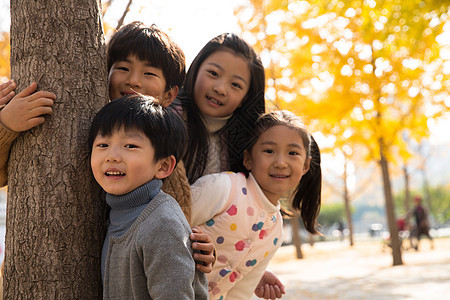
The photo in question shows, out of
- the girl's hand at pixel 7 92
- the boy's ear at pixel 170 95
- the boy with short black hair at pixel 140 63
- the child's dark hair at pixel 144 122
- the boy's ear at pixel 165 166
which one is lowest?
the boy's ear at pixel 165 166

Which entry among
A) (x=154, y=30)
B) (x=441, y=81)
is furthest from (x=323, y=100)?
(x=154, y=30)

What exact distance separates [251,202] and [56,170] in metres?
1.12

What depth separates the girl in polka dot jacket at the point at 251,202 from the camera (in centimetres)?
249

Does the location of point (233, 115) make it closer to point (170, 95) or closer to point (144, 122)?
point (170, 95)

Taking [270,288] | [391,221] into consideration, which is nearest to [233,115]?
[270,288]

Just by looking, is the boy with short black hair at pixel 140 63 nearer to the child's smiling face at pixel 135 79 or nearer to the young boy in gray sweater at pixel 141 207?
the child's smiling face at pixel 135 79

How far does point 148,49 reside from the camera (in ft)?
7.65

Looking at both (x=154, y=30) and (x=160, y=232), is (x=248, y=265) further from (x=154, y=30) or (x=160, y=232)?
(x=154, y=30)

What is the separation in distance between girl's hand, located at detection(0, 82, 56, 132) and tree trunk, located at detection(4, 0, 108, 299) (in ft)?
0.15

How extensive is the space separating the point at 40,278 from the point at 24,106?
2.24ft

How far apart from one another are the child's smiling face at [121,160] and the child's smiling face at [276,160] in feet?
3.46

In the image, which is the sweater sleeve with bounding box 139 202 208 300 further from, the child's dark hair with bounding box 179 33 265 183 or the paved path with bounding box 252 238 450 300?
the paved path with bounding box 252 238 450 300

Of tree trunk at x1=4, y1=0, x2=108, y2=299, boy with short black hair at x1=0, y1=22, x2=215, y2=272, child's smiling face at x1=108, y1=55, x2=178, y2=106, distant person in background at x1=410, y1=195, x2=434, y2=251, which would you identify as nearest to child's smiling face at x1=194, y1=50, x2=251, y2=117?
boy with short black hair at x1=0, y1=22, x2=215, y2=272

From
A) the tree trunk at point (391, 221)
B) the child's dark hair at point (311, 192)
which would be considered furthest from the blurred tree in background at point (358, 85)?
the child's dark hair at point (311, 192)
